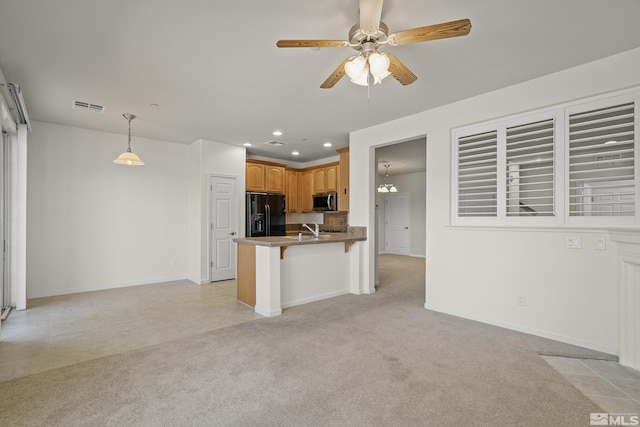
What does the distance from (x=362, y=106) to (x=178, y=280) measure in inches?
185

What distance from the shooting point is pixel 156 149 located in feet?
18.9

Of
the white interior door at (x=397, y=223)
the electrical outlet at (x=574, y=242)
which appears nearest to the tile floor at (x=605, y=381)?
the electrical outlet at (x=574, y=242)

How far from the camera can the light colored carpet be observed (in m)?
1.92

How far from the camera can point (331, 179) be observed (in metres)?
6.93

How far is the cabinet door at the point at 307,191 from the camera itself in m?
7.46

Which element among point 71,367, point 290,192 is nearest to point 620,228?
point 71,367

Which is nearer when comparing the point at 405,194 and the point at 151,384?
the point at 151,384

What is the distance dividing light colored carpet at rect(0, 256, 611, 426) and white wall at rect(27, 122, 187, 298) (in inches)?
123

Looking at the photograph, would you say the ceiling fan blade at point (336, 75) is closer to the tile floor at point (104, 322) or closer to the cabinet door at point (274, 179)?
the tile floor at point (104, 322)

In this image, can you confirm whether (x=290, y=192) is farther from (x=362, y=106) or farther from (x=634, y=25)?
(x=634, y=25)

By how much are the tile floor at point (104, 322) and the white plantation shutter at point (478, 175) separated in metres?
3.02

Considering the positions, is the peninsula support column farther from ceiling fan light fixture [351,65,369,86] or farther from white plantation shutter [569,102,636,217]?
white plantation shutter [569,102,636,217]

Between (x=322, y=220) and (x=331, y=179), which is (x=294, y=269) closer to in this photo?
(x=331, y=179)

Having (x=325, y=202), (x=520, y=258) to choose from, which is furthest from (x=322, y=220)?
(x=520, y=258)
